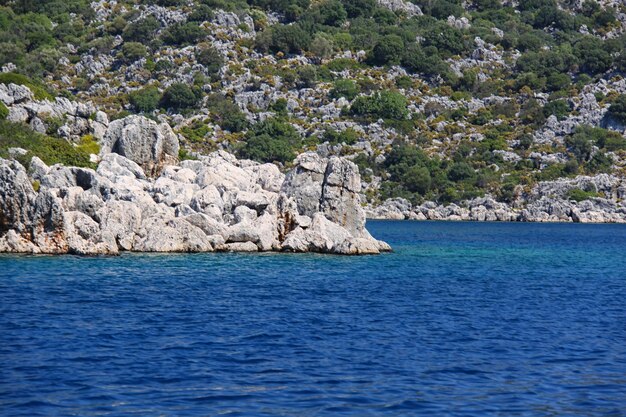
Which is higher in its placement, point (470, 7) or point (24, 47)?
point (470, 7)

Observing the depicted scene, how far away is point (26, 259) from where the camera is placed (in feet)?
146

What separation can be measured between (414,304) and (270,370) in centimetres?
1348

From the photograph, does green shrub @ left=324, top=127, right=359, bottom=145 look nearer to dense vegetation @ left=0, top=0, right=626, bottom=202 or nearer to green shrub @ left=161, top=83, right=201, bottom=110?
dense vegetation @ left=0, top=0, right=626, bottom=202

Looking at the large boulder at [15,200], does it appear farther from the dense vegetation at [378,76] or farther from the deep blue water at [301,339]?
the dense vegetation at [378,76]

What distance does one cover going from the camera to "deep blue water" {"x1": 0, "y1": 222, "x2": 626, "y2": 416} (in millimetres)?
18578

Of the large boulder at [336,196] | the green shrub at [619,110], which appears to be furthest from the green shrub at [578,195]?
the large boulder at [336,196]

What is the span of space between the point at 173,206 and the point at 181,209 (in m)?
1.50

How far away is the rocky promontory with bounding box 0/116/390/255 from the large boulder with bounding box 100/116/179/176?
0.25ft

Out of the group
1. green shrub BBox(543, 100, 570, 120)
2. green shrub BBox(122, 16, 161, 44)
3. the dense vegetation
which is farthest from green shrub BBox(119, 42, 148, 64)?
green shrub BBox(543, 100, 570, 120)

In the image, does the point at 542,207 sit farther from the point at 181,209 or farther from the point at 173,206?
the point at 181,209

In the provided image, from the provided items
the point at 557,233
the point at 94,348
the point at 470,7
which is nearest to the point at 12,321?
the point at 94,348

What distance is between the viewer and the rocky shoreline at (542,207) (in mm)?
115438

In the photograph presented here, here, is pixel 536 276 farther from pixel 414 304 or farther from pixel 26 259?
pixel 26 259

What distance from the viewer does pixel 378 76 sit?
486 feet
